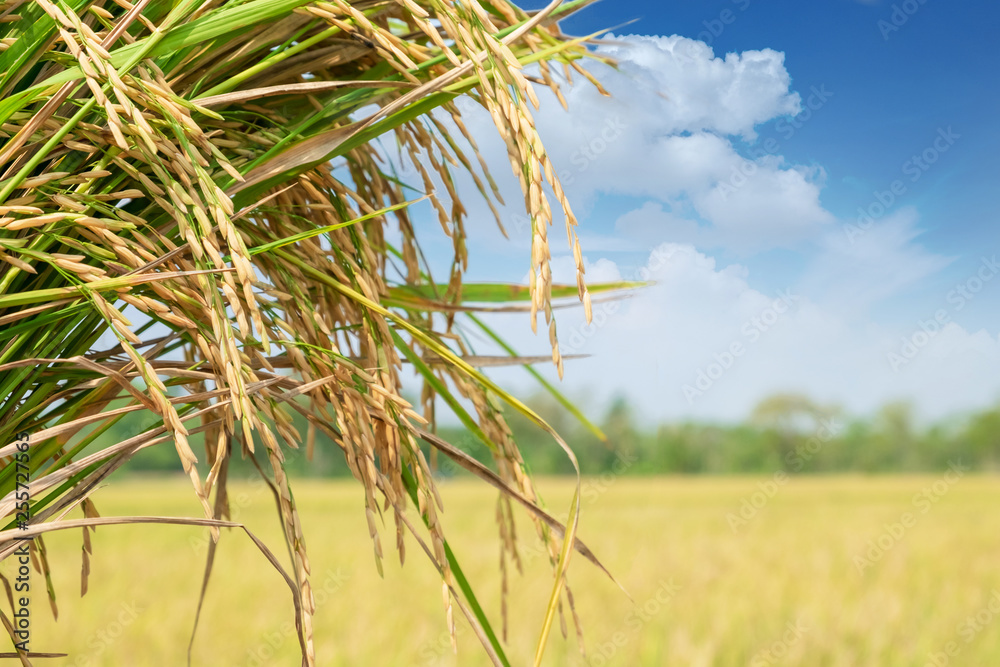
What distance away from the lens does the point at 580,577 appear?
5945 millimetres

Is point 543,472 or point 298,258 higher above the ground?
point 298,258

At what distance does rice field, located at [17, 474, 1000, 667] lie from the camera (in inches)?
151

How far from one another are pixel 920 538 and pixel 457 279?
8.73 meters

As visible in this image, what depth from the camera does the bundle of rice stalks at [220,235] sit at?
533mm

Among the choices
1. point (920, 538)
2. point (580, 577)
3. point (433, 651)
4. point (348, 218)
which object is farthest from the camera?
point (920, 538)

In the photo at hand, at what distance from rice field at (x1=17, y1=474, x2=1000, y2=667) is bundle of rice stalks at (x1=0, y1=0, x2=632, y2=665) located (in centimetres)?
116

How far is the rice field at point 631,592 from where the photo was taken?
12.5 feet

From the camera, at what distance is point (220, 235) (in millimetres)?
677

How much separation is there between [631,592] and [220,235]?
16.8 feet

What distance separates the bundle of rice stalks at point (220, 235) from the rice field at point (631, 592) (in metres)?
1.16

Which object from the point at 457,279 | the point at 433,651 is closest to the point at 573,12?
the point at 457,279

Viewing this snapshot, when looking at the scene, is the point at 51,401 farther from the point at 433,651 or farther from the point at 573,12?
the point at 433,651

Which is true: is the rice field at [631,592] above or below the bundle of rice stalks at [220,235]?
below

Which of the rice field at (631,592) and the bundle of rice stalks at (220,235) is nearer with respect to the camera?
the bundle of rice stalks at (220,235)
